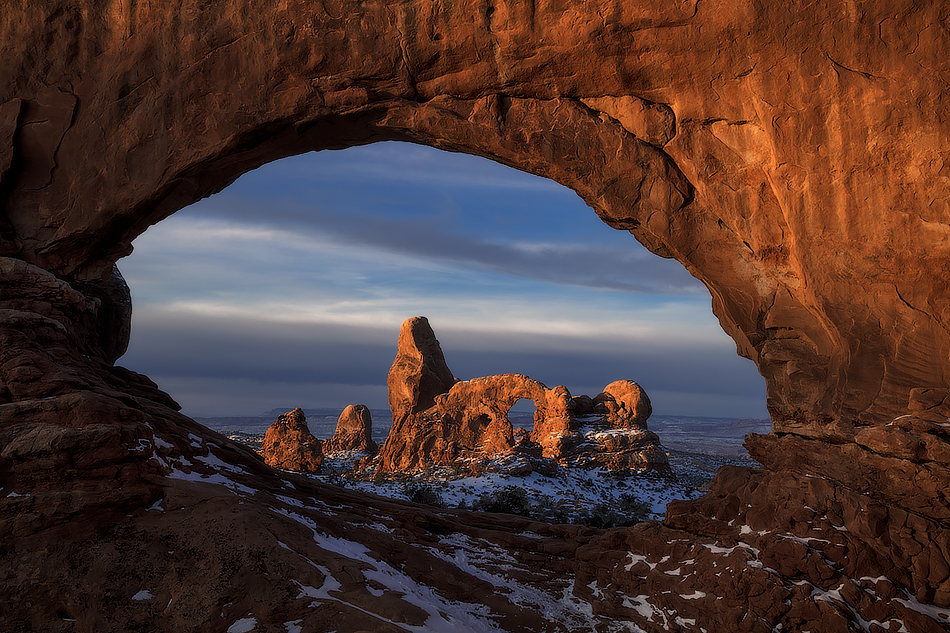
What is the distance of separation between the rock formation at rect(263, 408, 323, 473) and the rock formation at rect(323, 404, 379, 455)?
14.4m

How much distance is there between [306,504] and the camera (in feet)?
40.5

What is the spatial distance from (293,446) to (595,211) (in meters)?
31.1

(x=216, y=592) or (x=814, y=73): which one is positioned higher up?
(x=814, y=73)

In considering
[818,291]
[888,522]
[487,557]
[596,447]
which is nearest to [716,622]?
[888,522]

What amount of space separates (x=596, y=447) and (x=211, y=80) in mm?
31937

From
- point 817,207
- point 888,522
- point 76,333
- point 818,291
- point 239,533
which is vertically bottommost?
point 239,533

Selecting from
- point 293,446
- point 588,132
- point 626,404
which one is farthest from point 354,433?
point 588,132

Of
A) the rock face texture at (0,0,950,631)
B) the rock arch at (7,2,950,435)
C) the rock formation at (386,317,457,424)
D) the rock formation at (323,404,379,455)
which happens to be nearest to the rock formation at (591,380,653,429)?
the rock formation at (386,317,457,424)

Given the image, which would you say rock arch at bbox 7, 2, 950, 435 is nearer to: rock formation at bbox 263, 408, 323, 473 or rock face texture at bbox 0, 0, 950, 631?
rock face texture at bbox 0, 0, 950, 631

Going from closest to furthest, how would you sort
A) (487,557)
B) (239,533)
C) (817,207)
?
(239,533) → (817,207) → (487,557)

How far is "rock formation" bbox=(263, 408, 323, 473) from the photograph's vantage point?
36.9 m

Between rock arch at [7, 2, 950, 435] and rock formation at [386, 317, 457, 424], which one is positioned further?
rock formation at [386, 317, 457, 424]

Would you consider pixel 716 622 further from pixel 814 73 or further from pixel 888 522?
pixel 814 73

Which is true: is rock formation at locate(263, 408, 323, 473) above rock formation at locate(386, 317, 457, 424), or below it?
below
